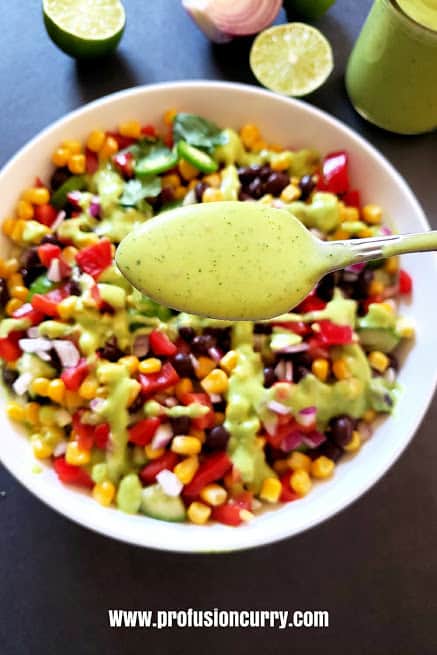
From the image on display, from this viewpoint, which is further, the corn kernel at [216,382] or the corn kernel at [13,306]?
the corn kernel at [13,306]

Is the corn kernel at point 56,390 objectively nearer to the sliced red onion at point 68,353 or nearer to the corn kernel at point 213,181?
the sliced red onion at point 68,353

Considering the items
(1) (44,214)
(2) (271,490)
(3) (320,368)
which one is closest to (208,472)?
(2) (271,490)

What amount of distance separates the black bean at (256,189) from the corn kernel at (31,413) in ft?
2.57

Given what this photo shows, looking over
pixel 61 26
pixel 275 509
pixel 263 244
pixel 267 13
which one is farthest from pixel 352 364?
pixel 61 26

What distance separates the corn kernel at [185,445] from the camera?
169cm

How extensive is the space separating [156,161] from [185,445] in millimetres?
779

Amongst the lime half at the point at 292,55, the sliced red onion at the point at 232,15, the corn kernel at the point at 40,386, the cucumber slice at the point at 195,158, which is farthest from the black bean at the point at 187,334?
the sliced red onion at the point at 232,15

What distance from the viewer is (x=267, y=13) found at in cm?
214

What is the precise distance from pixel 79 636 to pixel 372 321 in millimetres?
1083

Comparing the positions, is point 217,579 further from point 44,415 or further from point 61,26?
point 61,26

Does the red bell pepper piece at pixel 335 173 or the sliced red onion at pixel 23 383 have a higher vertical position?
the red bell pepper piece at pixel 335 173

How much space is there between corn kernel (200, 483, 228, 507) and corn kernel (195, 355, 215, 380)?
0.27 meters

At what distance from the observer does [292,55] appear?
210cm

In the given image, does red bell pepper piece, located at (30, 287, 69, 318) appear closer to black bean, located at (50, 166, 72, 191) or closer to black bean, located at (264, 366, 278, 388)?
black bean, located at (50, 166, 72, 191)
